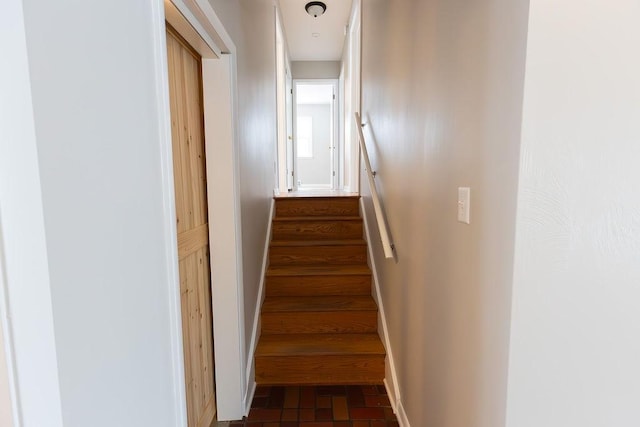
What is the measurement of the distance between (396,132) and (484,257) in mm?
1126

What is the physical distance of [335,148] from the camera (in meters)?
6.07

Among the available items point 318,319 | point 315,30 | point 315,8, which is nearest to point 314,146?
point 315,30

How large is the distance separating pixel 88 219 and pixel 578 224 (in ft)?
3.50

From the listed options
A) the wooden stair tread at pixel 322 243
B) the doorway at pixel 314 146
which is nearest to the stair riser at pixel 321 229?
the wooden stair tread at pixel 322 243

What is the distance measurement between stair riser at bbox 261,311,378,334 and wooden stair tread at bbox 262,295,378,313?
1.2 inches

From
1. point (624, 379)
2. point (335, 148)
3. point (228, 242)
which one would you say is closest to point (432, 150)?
point (624, 379)

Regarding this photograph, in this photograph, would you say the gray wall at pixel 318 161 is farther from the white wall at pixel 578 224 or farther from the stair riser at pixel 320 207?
the white wall at pixel 578 224

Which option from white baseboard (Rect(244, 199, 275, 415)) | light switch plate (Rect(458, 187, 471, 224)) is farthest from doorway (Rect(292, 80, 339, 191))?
light switch plate (Rect(458, 187, 471, 224))

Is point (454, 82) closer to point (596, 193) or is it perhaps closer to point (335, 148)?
point (596, 193)

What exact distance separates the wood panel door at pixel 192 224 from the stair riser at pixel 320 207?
165 cm

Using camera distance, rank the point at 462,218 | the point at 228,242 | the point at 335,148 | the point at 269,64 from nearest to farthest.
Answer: the point at 462,218, the point at 228,242, the point at 269,64, the point at 335,148

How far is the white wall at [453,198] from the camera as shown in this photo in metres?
0.84

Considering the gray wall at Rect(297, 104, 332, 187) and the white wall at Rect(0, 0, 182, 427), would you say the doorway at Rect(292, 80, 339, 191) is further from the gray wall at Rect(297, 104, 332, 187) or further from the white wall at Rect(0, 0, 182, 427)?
the white wall at Rect(0, 0, 182, 427)

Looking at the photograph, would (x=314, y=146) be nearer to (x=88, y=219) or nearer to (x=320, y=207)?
(x=320, y=207)
